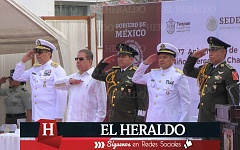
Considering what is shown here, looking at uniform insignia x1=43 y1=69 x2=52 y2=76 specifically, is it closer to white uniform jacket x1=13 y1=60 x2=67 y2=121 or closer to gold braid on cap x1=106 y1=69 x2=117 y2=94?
white uniform jacket x1=13 y1=60 x2=67 y2=121

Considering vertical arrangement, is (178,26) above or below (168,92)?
above

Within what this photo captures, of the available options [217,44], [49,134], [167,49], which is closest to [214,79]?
[217,44]

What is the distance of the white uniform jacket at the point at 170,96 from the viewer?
5.45 m

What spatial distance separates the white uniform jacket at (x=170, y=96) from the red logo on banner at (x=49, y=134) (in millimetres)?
2164

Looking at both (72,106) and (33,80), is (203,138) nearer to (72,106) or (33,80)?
(72,106)

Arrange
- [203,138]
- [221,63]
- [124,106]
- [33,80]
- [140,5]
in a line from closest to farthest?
1. [203,138]
2. [221,63]
3. [124,106]
4. [33,80]
5. [140,5]

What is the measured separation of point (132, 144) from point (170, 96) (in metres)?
2.22

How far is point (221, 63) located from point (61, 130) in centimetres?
228

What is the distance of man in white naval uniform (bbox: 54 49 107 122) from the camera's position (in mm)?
6160

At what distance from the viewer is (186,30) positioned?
22.4 ft

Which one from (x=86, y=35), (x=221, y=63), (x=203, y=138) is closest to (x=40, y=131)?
(x=203, y=138)

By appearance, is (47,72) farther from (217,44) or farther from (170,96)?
(217,44)

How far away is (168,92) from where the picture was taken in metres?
5.50

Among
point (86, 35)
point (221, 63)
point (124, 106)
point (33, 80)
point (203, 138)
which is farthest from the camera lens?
point (86, 35)
